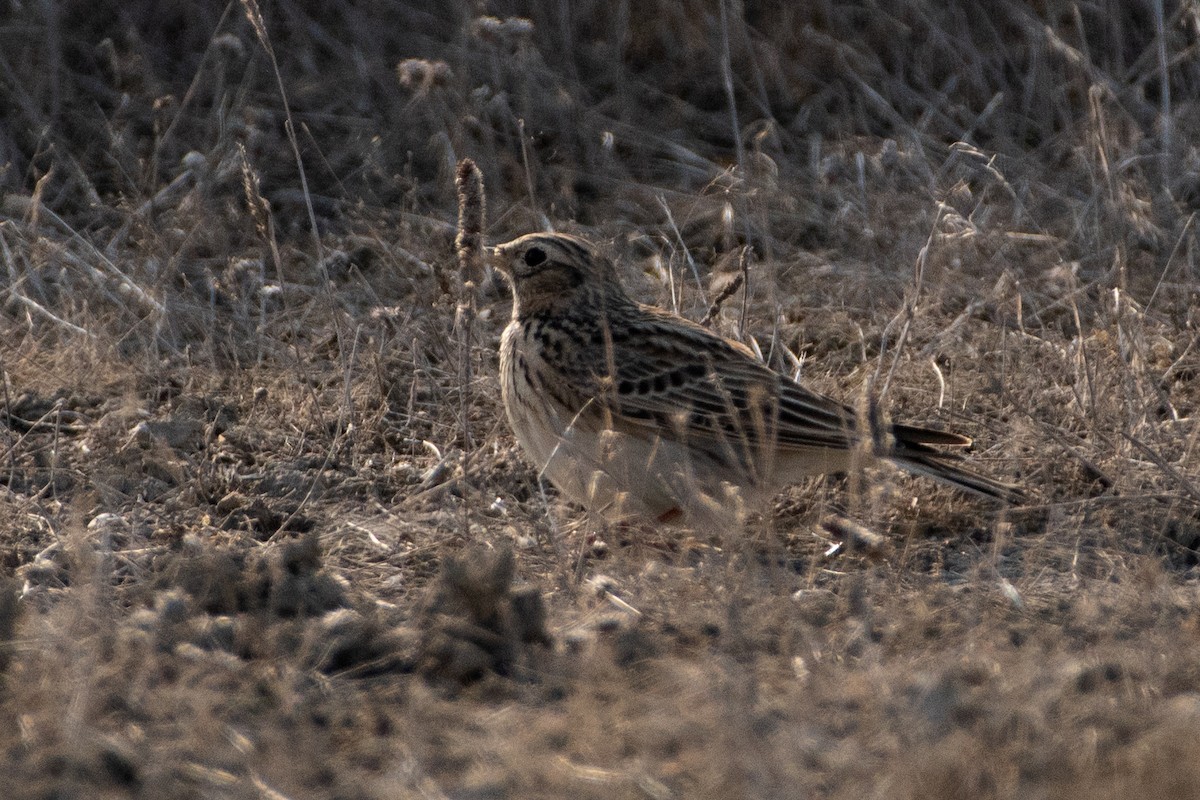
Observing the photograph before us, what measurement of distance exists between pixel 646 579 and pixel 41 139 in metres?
5.06

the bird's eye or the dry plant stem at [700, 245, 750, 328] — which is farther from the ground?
the bird's eye

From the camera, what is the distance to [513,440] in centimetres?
653

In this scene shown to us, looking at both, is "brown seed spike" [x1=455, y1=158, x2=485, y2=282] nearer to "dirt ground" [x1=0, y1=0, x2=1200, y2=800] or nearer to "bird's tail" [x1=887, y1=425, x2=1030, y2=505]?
"dirt ground" [x1=0, y1=0, x2=1200, y2=800]

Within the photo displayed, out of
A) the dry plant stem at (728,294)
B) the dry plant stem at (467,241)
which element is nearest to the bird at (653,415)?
the dry plant stem at (728,294)

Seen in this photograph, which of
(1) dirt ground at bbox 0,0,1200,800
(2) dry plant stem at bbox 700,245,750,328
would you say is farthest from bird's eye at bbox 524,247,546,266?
(2) dry plant stem at bbox 700,245,750,328

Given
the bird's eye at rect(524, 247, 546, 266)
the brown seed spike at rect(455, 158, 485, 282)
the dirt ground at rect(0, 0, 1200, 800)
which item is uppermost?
the brown seed spike at rect(455, 158, 485, 282)

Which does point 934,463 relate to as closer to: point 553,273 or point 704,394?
point 704,394

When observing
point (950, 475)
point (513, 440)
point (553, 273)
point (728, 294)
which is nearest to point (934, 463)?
point (950, 475)

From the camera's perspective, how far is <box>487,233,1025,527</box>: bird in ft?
17.7

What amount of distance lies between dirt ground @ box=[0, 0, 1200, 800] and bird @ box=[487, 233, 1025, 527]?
177 millimetres

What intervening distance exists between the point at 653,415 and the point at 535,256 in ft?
2.87

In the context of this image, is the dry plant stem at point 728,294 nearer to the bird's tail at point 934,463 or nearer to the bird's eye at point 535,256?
the bird's eye at point 535,256

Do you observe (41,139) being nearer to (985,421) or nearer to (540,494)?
(540,494)

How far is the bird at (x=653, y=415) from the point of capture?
539 centimetres
